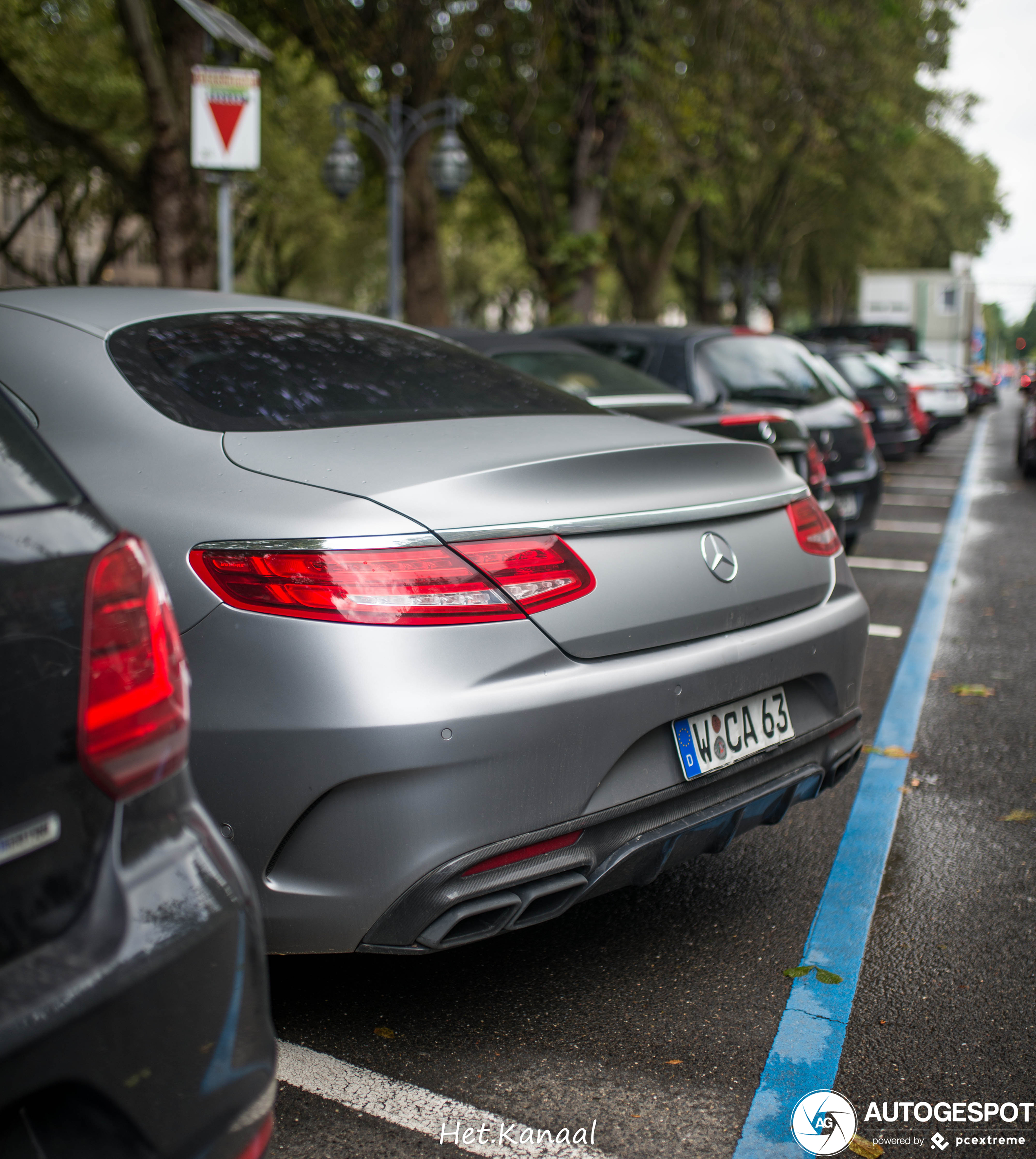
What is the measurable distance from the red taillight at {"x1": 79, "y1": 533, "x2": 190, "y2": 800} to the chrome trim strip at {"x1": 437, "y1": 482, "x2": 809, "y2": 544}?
75cm

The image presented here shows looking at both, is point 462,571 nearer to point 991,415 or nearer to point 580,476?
point 580,476

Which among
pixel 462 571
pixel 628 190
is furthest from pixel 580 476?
pixel 628 190

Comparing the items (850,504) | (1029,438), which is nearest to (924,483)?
(1029,438)

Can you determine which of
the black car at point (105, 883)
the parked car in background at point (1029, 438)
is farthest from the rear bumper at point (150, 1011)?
the parked car in background at point (1029, 438)

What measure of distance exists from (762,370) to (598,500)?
5876 millimetres

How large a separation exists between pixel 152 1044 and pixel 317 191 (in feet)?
115

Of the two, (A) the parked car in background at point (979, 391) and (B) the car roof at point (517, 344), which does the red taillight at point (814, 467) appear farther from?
(A) the parked car in background at point (979, 391)

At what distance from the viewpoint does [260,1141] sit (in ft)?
5.10

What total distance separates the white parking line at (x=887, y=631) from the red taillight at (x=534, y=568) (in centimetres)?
457

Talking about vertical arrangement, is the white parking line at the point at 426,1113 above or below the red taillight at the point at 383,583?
below

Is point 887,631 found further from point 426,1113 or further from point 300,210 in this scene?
point 300,210

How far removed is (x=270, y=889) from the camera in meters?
2.24

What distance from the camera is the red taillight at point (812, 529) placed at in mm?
3021

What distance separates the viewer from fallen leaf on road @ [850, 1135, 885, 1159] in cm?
221
